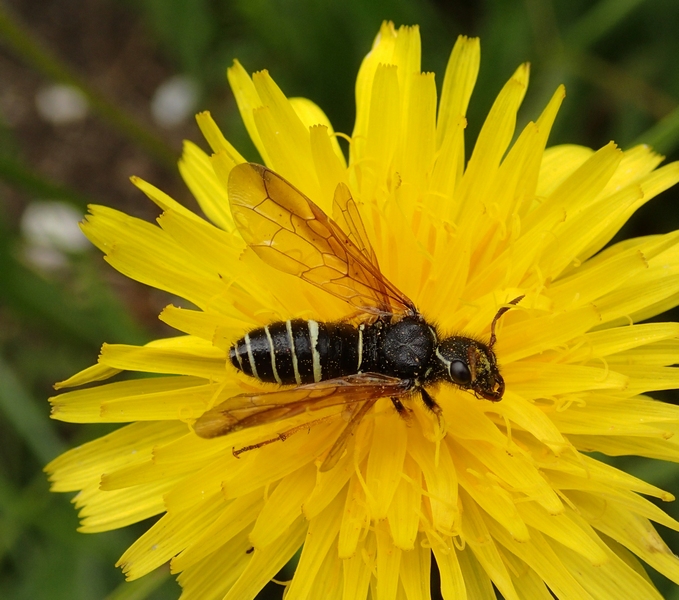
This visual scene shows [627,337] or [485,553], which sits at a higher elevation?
[627,337]

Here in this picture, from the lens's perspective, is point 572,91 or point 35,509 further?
point 572,91

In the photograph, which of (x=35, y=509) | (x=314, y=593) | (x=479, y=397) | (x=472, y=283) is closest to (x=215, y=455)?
(x=314, y=593)

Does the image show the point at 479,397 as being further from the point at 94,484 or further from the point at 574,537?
the point at 94,484

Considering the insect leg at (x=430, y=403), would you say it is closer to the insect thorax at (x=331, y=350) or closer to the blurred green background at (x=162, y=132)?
the insect thorax at (x=331, y=350)

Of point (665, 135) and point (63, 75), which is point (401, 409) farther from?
point (63, 75)

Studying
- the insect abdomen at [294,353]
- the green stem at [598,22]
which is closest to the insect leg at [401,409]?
the insect abdomen at [294,353]

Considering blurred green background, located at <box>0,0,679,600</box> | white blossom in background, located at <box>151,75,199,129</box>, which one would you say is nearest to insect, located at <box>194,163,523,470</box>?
blurred green background, located at <box>0,0,679,600</box>
